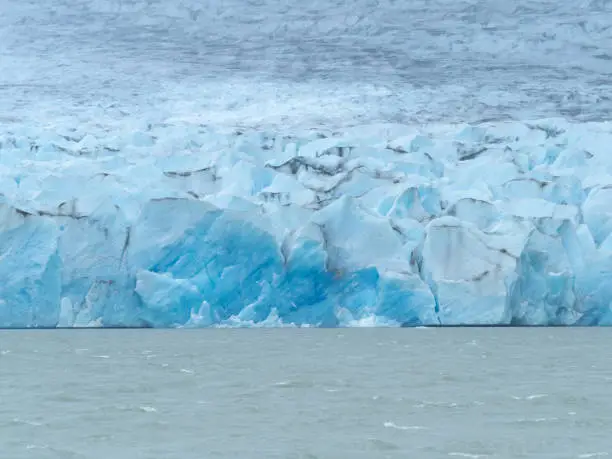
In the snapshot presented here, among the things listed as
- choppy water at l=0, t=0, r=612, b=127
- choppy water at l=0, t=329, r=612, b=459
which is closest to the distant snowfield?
choppy water at l=0, t=0, r=612, b=127

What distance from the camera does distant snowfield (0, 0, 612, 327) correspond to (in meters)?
13.6

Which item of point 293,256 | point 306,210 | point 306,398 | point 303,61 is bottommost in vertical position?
point 303,61

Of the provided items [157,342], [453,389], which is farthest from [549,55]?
[453,389]

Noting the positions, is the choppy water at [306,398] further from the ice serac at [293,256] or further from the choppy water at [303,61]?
A: the choppy water at [303,61]

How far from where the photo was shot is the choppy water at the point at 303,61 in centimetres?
2147

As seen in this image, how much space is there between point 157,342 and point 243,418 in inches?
245

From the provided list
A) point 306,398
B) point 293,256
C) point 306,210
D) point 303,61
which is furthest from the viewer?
point 303,61

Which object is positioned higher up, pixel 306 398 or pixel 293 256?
pixel 306 398

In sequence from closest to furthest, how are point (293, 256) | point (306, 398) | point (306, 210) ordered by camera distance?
point (306, 398)
point (293, 256)
point (306, 210)

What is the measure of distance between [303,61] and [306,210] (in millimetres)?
11363

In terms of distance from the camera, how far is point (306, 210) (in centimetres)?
1434

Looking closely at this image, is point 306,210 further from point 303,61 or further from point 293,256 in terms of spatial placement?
point 303,61

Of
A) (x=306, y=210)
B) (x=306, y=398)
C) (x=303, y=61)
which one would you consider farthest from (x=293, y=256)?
(x=303, y=61)

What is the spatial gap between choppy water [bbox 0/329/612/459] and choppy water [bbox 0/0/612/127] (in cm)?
839
